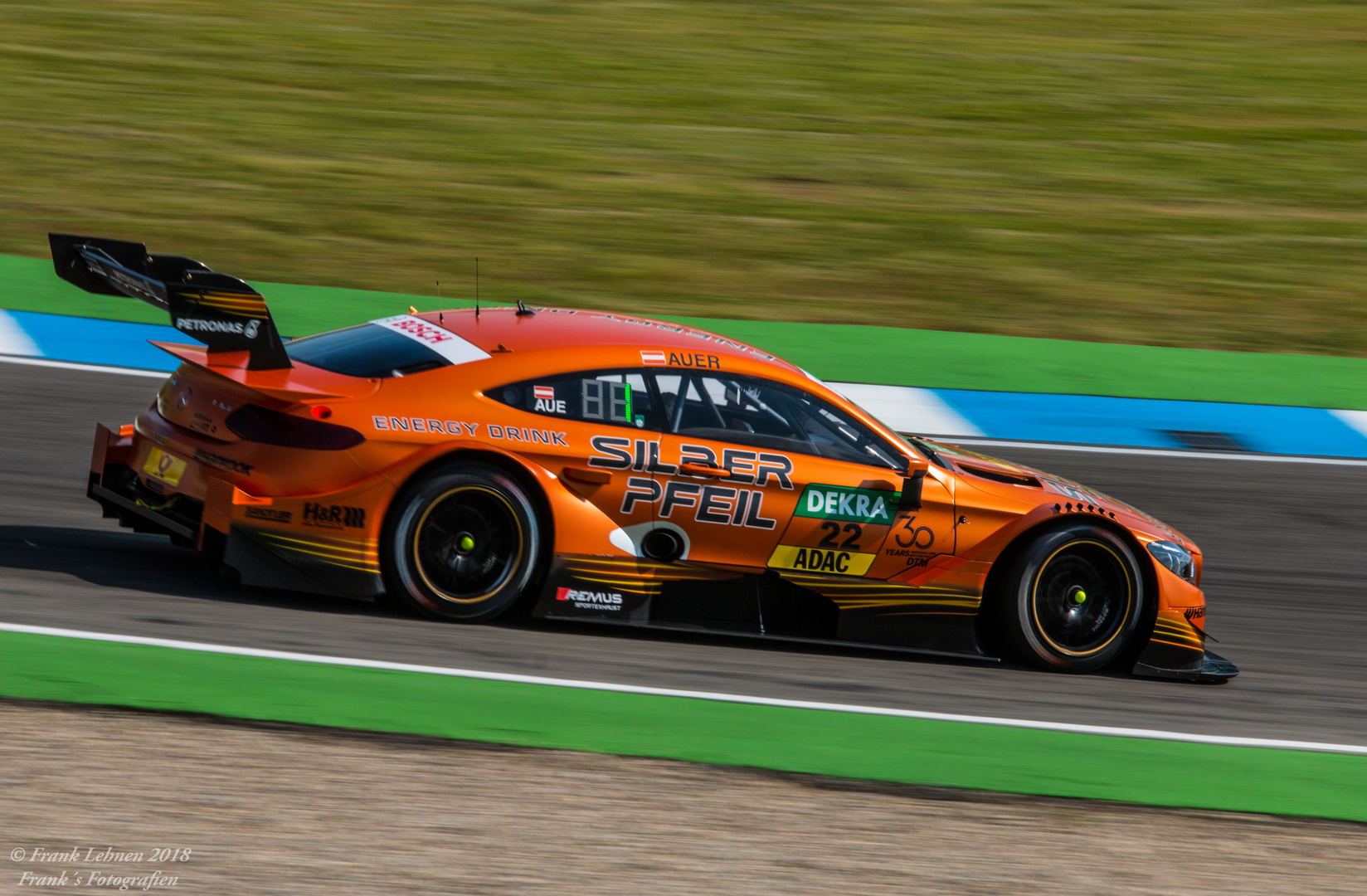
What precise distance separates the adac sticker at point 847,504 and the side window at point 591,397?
2.46 feet

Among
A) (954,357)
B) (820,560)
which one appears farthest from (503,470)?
(954,357)

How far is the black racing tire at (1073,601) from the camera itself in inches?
266

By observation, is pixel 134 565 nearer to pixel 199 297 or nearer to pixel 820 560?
pixel 199 297

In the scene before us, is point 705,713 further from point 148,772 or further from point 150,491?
point 150,491

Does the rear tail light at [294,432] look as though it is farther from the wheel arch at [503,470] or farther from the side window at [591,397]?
the side window at [591,397]

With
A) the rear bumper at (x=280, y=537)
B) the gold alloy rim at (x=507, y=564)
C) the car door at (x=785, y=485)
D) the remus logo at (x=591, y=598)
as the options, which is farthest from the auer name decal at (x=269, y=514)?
the car door at (x=785, y=485)

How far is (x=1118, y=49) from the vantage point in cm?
1969

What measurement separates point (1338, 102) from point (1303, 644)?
12.9 m

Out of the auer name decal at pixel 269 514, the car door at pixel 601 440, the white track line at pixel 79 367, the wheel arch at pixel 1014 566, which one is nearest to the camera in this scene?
the auer name decal at pixel 269 514

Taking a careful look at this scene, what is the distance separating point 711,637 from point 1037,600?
1.53 metres

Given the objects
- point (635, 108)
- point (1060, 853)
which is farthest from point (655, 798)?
point (635, 108)

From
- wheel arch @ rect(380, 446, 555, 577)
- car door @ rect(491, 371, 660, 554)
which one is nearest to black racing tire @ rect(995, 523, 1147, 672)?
car door @ rect(491, 371, 660, 554)

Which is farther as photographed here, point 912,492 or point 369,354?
point 912,492

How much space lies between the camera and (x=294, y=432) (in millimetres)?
6035
